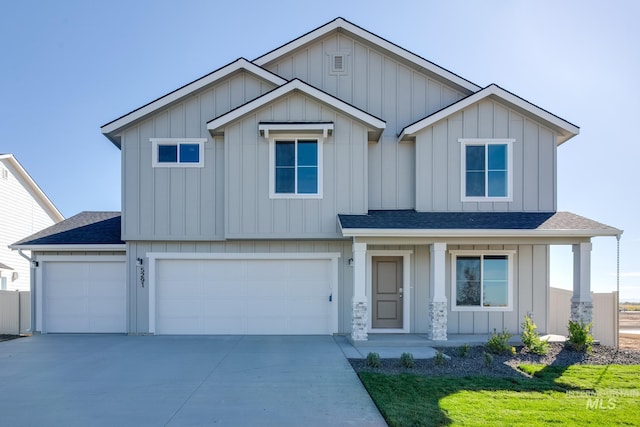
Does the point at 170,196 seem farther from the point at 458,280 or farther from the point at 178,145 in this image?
the point at 458,280

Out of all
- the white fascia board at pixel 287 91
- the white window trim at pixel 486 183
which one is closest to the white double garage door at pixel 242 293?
the white fascia board at pixel 287 91

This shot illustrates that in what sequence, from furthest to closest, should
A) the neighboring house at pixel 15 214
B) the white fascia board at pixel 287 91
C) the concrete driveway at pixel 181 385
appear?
1. the neighboring house at pixel 15 214
2. the white fascia board at pixel 287 91
3. the concrete driveway at pixel 181 385

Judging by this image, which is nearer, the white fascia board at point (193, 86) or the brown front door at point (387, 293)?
the white fascia board at point (193, 86)

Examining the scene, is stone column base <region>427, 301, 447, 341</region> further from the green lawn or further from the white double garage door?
the white double garage door

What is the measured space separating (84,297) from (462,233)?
10.9 metres

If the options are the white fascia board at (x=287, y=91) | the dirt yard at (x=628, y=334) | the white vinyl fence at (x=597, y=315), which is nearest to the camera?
the white vinyl fence at (x=597, y=315)

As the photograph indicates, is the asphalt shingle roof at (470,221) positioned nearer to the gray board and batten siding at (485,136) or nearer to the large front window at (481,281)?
the gray board and batten siding at (485,136)

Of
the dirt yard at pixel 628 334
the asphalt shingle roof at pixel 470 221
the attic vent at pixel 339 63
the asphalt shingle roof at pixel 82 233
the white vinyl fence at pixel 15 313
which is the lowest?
the dirt yard at pixel 628 334

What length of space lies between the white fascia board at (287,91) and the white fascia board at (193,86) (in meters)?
1.10

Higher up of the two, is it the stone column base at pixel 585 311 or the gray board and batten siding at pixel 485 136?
the gray board and batten siding at pixel 485 136

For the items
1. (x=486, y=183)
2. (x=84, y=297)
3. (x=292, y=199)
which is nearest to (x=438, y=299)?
(x=486, y=183)

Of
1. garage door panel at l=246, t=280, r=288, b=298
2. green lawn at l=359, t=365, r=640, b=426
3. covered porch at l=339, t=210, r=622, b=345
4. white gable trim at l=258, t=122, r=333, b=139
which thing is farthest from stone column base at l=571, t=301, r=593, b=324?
white gable trim at l=258, t=122, r=333, b=139

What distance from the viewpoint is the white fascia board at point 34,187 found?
19.9m

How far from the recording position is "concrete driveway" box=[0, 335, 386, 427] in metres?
5.69
